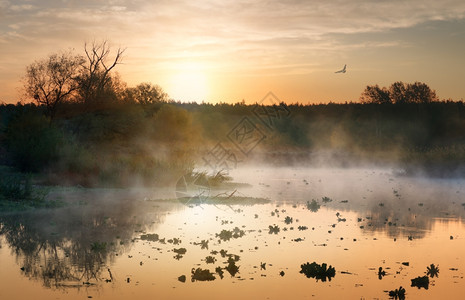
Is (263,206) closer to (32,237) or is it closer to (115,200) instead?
(115,200)

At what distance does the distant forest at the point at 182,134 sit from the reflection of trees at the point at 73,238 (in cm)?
1181

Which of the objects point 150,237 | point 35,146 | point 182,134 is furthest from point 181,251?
point 182,134

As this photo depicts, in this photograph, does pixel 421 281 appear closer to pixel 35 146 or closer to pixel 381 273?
pixel 381 273

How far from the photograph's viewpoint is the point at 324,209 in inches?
1058

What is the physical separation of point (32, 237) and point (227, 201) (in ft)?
41.0

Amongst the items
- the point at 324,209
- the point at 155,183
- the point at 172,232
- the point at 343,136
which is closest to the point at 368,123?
the point at 343,136

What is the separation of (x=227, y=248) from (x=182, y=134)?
177ft

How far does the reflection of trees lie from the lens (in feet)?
44.5

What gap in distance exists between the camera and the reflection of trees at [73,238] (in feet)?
44.5

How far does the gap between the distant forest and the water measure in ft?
32.7

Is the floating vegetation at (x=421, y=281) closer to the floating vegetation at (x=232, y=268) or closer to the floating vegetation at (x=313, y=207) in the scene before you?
the floating vegetation at (x=232, y=268)

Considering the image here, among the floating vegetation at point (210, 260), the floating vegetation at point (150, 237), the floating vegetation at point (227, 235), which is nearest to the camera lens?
the floating vegetation at point (210, 260)

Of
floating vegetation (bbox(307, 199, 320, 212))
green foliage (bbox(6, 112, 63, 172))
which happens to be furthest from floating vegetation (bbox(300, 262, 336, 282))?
green foliage (bbox(6, 112, 63, 172))

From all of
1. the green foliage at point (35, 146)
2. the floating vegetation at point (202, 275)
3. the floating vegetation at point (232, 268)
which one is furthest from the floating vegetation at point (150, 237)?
the green foliage at point (35, 146)
